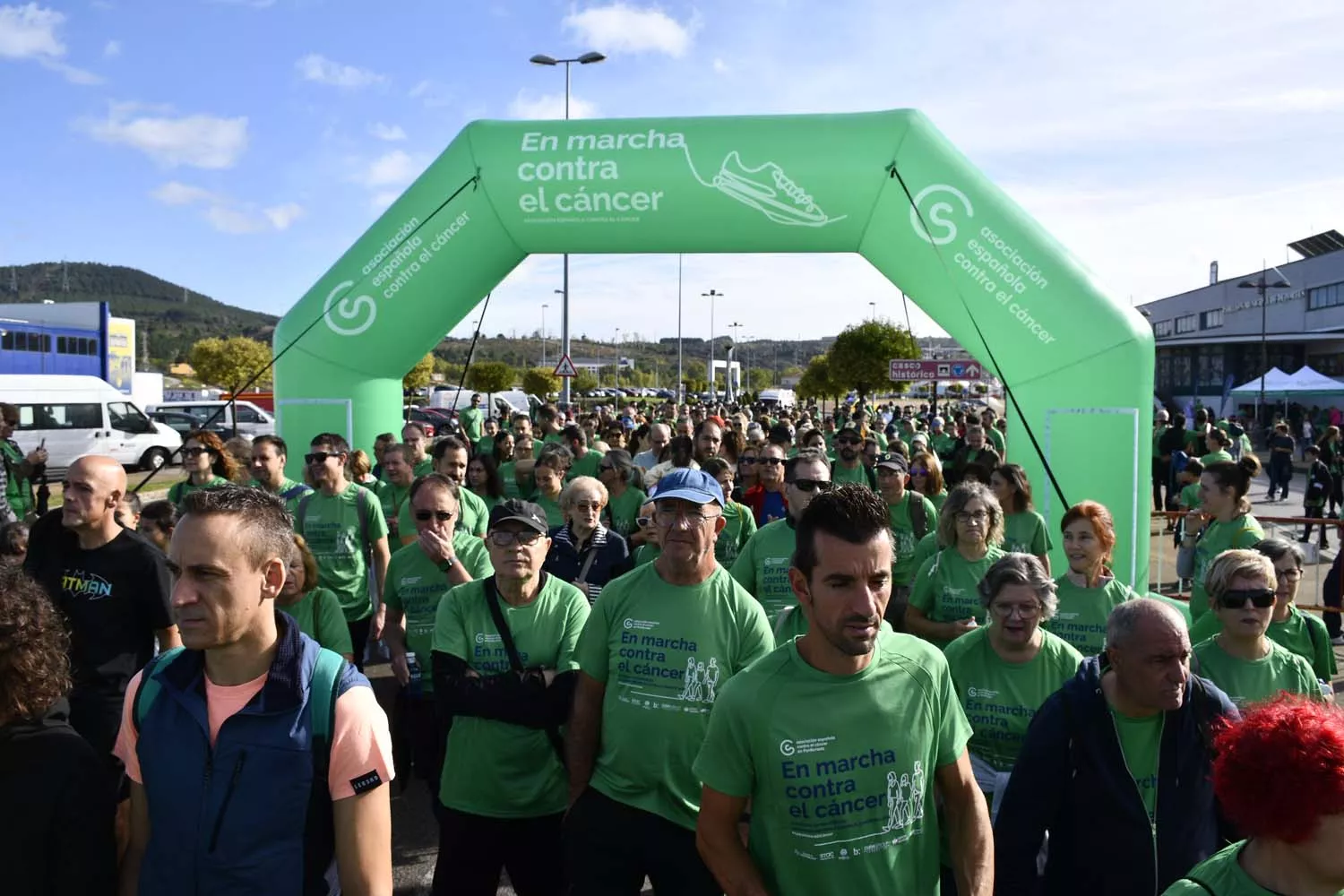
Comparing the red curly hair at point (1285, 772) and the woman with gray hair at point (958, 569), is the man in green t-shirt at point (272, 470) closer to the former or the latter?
the woman with gray hair at point (958, 569)

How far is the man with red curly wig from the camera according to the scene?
1652 millimetres

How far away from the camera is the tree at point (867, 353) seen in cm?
4484

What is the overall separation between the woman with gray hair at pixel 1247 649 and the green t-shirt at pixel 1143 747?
2.74 ft

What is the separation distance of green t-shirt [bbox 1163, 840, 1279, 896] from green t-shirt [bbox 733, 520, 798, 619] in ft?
9.36

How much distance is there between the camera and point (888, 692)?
220cm

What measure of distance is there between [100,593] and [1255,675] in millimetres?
4313

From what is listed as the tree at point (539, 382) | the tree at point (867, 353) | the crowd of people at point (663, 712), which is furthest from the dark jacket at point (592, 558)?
the tree at point (539, 382)

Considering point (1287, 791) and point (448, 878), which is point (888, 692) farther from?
point (448, 878)

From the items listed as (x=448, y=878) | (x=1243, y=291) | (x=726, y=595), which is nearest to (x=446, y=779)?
(x=448, y=878)

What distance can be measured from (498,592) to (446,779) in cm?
66

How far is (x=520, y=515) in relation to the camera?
3.38 m

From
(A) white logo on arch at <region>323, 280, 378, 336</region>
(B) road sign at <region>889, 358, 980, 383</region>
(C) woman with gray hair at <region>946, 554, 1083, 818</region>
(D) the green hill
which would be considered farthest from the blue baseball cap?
(D) the green hill

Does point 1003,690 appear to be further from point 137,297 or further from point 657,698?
point 137,297

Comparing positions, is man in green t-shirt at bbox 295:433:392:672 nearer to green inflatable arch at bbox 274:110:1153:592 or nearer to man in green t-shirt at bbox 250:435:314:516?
man in green t-shirt at bbox 250:435:314:516
